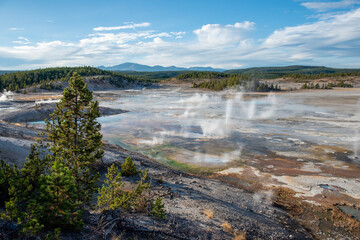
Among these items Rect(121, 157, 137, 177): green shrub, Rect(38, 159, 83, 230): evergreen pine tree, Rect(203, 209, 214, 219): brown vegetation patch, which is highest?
Rect(38, 159, 83, 230): evergreen pine tree

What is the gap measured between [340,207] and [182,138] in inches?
538

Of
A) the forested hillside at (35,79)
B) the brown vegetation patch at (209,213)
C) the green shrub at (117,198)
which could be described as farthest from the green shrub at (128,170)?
the forested hillside at (35,79)

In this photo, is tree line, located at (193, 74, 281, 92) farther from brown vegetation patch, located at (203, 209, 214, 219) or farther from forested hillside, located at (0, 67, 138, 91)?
brown vegetation patch, located at (203, 209, 214, 219)

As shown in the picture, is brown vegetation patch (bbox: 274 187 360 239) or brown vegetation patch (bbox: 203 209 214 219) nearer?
brown vegetation patch (bbox: 203 209 214 219)

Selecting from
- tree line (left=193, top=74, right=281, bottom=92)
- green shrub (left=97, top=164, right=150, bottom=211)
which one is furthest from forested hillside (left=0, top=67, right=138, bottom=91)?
green shrub (left=97, top=164, right=150, bottom=211)

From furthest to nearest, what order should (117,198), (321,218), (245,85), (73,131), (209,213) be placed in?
(245,85), (321,218), (209,213), (73,131), (117,198)

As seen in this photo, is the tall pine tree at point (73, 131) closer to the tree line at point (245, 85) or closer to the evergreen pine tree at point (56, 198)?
the evergreen pine tree at point (56, 198)

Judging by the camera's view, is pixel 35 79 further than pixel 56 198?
Yes

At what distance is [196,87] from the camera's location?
3937 inches

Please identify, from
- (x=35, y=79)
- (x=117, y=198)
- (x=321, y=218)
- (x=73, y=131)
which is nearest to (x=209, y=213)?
(x=117, y=198)

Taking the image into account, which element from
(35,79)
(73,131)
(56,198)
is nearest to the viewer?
(56,198)

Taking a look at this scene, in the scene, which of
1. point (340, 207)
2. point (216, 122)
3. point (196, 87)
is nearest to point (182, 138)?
point (216, 122)

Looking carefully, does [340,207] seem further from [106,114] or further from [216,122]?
[106,114]

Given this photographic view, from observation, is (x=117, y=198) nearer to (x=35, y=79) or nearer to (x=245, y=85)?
(x=245, y=85)
